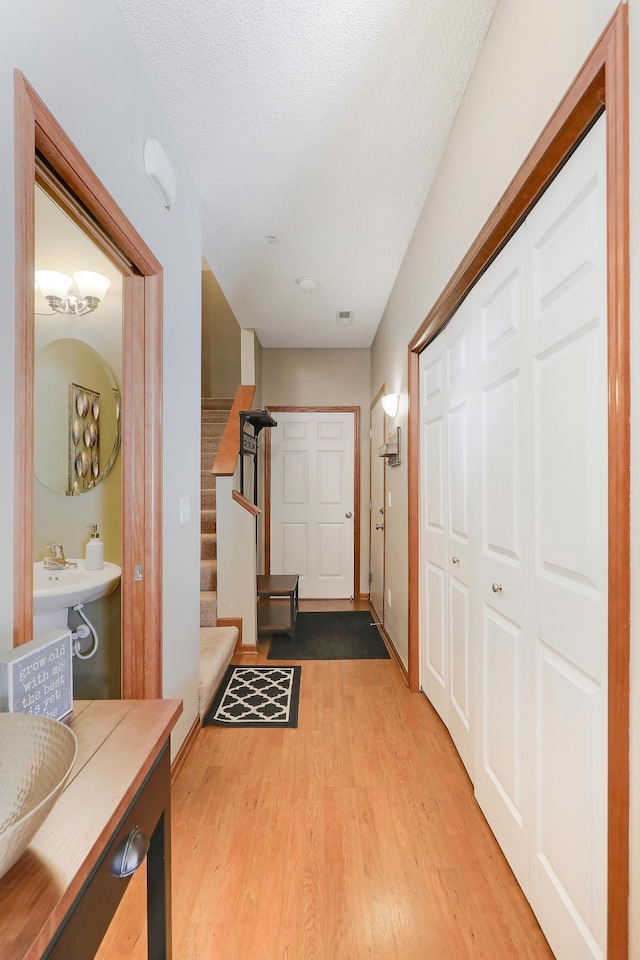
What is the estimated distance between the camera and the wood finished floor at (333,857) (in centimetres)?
126

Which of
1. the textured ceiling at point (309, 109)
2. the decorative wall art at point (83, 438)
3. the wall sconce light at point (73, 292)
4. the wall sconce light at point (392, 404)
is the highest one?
the textured ceiling at point (309, 109)

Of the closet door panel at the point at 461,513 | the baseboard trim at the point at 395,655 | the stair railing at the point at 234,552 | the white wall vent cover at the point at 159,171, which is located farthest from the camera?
the stair railing at the point at 234,552

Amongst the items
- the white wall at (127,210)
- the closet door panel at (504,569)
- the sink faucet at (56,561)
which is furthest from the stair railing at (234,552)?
the closet door panel at (504,569)

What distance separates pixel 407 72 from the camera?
1663 mm

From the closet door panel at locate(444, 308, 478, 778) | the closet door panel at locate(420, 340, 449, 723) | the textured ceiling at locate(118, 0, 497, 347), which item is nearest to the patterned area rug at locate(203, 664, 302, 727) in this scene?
the closet door panel at locate(420, 340, 449, 723)

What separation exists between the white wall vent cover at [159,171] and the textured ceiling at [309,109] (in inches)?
10.2

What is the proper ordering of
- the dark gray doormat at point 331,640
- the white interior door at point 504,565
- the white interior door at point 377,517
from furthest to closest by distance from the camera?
the white interior door at point 377,517
the dark gray doormat at point 331,640
the white interior door at point 504,565

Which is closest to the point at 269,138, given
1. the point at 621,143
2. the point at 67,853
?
the point at 621,143

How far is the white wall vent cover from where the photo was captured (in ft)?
5.37

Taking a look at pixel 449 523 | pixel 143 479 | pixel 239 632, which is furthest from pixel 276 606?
pixel 143 479

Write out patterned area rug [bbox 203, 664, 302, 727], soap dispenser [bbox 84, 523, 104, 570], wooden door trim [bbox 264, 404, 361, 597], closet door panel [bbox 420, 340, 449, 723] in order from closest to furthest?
soap dispenser [bbox 84, 523, 104, 570] → closet door panel [bbox 420, 340, 449, 723] → patterned area rug [bbox 203, 664, 302, 727] → wooden door trim [bbox 264, 404, 361, 597]

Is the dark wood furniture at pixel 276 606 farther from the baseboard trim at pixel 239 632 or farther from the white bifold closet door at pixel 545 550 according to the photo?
the white bifold closet door at pixel 545 550

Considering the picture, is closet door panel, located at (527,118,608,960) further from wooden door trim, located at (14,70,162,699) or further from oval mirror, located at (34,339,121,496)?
oval mirror, located at (34,339,121,496)

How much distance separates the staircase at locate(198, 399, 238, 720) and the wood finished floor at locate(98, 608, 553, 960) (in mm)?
321
